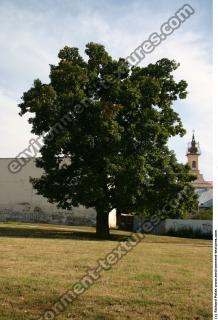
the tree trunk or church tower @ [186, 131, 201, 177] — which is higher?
church tower @ [186, 131, 201, 177]

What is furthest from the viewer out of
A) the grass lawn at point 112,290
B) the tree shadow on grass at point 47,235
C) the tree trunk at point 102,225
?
the tree trunk at point 102,225

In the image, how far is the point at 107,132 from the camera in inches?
1183

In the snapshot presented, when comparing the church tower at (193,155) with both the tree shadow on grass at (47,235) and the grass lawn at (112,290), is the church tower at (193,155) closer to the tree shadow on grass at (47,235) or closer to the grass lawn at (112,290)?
the tree shadow on grass at (47,235)

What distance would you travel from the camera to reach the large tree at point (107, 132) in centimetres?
3067

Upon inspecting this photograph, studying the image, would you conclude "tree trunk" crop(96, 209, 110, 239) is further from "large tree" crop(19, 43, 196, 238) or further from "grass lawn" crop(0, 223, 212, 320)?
"grass lawn" crop(0, 223, 212, 320)

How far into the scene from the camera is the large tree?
1208 inches

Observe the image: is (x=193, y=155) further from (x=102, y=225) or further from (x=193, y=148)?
(x=102, y=225)

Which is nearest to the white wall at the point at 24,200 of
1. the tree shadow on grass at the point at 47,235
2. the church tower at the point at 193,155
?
the tree shadow on grass at the point at 47,235

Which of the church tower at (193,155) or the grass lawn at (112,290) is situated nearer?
the grass lawn at (112,290)

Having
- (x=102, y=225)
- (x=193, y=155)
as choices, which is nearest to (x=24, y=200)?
(x=102, y=225)

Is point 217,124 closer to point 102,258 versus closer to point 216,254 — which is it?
point 216,254

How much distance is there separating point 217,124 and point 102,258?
39.4 feet

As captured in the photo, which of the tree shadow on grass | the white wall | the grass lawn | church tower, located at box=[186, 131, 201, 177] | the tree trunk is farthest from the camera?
church tower, located at box=[186, 131, 201, 177]

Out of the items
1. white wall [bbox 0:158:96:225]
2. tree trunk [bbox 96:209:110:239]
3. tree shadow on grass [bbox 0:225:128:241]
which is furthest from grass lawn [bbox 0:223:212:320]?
white wall [bbox 0:158:96:225]
